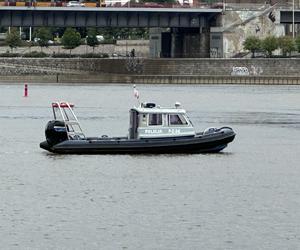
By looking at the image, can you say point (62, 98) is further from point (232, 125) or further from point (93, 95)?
point (232, 125)

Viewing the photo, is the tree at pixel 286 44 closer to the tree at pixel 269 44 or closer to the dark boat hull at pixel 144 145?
the tree at pixel 269 44

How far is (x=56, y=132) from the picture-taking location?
6203 cm

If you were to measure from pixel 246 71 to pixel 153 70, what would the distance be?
1400 centimetres

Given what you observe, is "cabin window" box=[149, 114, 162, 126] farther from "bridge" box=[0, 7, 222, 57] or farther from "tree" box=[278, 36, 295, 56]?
"tree" box=[278, 36, 295, 56]

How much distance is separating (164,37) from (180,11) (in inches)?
699

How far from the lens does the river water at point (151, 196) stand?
4084cm

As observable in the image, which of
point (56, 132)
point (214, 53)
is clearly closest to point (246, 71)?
point (214, 53)

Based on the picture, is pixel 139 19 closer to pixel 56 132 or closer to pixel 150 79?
pixel 150 79

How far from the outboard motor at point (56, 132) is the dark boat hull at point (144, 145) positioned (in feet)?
1.01

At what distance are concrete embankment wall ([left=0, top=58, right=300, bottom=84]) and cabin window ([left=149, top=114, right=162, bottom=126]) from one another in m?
110

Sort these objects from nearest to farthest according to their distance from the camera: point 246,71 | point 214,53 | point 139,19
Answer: point 246,71 → point 139,19 → point 214,53

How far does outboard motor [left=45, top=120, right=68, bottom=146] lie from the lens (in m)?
61.8

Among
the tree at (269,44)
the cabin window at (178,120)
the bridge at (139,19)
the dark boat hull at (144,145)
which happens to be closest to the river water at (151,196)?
the dark boat hull at (144,145)

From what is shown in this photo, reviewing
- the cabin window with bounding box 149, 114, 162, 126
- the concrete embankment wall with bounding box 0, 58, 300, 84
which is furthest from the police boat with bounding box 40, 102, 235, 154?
the concrete embankment wall with bounding box 0, 58, 300, 84
